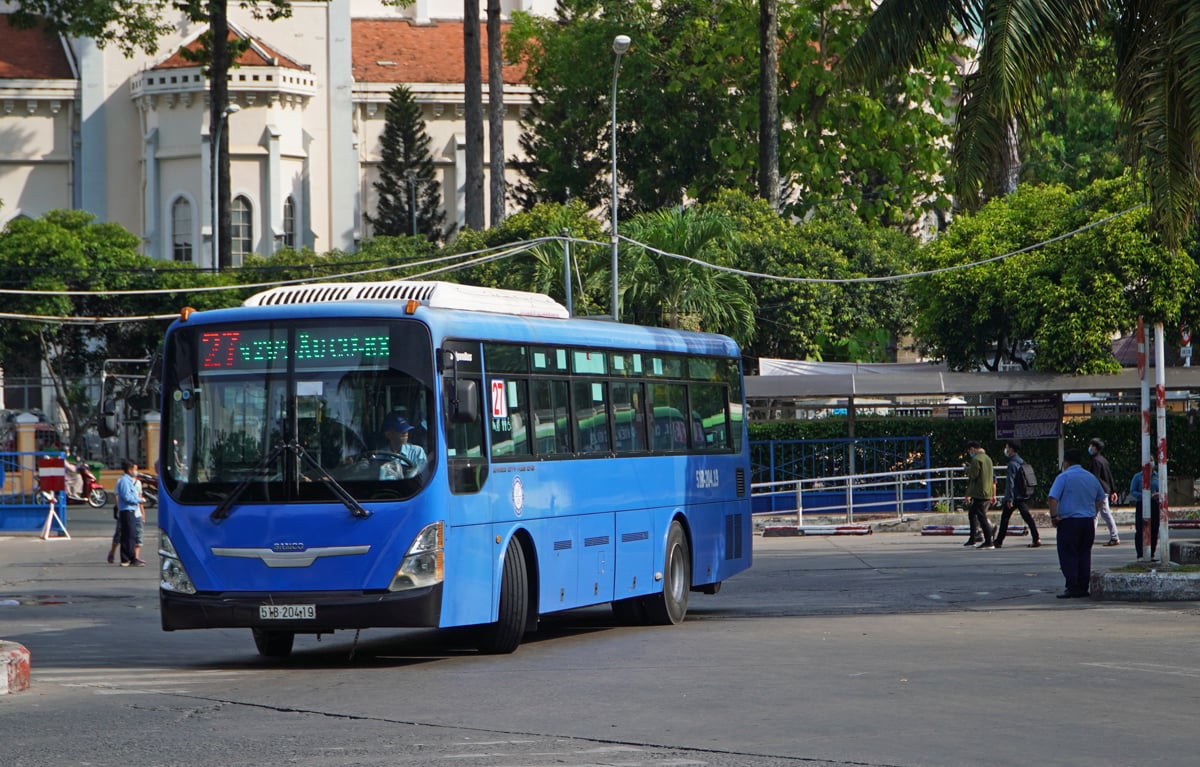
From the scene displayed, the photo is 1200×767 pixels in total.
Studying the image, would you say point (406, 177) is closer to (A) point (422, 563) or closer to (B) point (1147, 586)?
(B) point (1147, 586)

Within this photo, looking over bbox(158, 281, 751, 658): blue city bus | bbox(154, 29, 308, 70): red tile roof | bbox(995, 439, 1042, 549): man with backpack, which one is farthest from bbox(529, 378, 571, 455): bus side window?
bbox(154, 29, 308, 70): red tile roof

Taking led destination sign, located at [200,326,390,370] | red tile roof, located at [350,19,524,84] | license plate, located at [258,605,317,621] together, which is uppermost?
red tile roof, located at [350,19,524,84]

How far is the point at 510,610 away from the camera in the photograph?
1353 centimetres

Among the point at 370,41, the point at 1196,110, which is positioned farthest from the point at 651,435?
the point at 370,41

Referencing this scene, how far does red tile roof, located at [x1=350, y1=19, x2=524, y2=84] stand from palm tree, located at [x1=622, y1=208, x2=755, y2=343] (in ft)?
107

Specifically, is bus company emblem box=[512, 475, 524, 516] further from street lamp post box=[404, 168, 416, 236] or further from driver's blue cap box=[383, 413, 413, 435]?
street lamp post box=[404, 168, 416, 236]

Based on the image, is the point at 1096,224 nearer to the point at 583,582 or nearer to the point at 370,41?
the point at 583,582

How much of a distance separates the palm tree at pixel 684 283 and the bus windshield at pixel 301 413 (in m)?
26.2

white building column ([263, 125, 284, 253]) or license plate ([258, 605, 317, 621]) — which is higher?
white building column ([263, 125, 284, 253])

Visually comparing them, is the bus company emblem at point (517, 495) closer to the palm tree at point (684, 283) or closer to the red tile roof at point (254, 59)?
the palm tree at point (684, 283)

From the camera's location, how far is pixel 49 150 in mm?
64312

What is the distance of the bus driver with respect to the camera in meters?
12.6

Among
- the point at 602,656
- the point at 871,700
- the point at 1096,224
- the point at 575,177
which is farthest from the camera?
the point at 575,177

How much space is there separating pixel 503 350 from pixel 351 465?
1.94 metres
